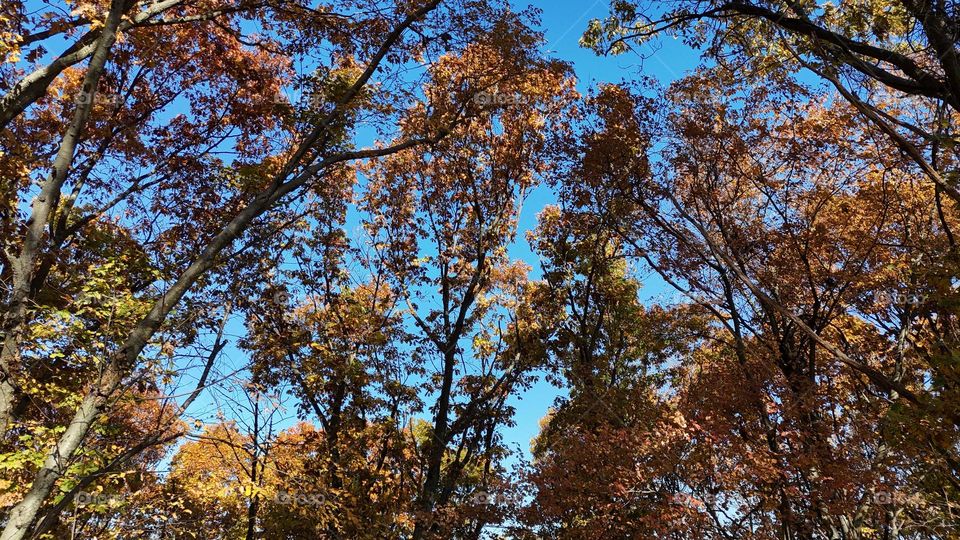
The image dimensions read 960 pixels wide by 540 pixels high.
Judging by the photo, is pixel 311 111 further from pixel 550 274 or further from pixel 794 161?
pixel 794 161

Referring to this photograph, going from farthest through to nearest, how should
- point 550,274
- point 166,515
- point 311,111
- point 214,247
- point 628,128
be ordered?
point 550,274, point 628,128, point 166,515, point 311,111, point 214,247

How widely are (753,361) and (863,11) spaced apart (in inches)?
289

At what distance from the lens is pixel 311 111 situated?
7625mm

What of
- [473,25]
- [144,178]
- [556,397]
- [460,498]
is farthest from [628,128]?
[144,178]

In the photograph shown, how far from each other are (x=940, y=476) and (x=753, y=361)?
349 cm

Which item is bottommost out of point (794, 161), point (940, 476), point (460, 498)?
point (460, 498)

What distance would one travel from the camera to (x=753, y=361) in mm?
11070

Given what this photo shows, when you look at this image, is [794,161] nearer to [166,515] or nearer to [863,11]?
[863,11]

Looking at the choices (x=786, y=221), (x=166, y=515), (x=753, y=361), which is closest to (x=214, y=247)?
(x=166, y=515)

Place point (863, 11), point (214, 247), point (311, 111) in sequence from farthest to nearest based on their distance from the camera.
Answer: point (311, 111) → point (863, 11) → point (214, 247)

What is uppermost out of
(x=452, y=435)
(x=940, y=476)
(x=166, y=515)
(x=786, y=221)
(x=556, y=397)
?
(x=786, y=221)

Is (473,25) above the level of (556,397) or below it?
above

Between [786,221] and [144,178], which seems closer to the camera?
[144,178]

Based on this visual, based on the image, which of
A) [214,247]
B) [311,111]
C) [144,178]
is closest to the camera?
[214,247]
